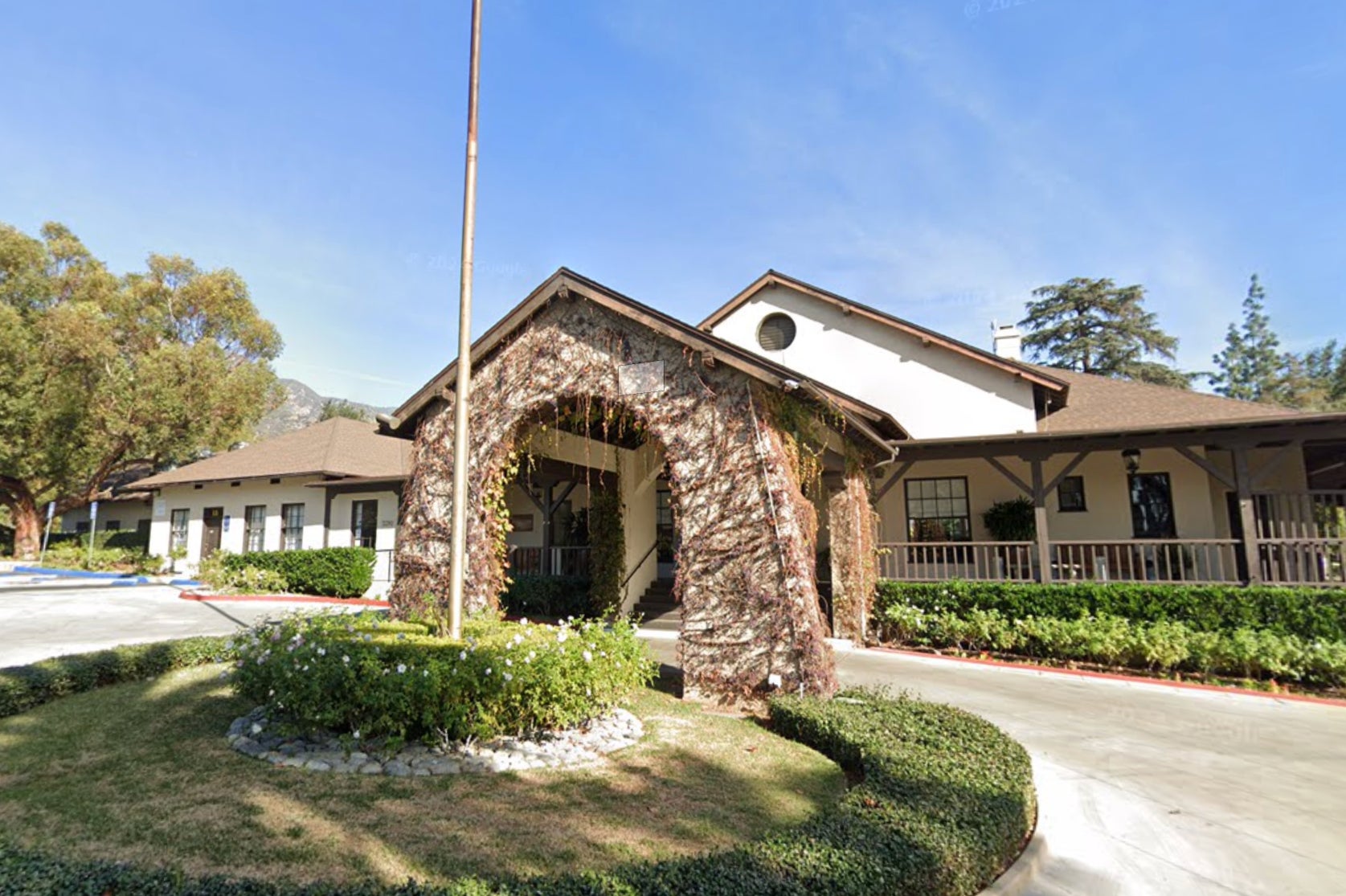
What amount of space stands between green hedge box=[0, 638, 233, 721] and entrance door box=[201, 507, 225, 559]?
17.2m

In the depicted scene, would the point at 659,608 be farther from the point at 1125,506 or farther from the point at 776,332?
the point at 1125,506

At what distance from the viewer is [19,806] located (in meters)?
4.21

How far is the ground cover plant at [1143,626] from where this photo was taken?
30.0 feet

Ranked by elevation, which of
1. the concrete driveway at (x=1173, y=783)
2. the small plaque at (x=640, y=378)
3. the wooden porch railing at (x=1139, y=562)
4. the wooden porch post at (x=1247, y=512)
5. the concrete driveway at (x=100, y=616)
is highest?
the small plaque at (x=640, y=378)

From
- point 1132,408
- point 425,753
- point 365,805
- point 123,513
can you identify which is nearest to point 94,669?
point 425,753

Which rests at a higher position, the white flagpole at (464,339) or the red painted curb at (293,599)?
the white flagpole at (464,339)

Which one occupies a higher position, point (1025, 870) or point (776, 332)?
point (776, 332)

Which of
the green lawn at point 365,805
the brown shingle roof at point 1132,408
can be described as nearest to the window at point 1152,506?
the brown shingle roof at point 1132,408

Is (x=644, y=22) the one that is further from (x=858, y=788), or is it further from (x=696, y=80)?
(x=858, y=788)

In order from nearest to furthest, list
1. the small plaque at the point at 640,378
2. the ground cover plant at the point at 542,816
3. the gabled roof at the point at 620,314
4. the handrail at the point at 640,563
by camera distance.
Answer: the ground cover plant at the point at 542,816 < the gabled roof at the point at 620,314 < the small plaque at the point at 640,378 < the handrail at the point at 640,563

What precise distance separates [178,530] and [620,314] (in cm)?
2471

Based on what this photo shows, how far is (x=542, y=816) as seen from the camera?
4.34 meters

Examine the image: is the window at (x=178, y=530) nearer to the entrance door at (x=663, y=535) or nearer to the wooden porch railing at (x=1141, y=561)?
the entrance door at (x=663, y=535)

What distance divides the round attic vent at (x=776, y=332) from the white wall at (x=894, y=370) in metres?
0.16
